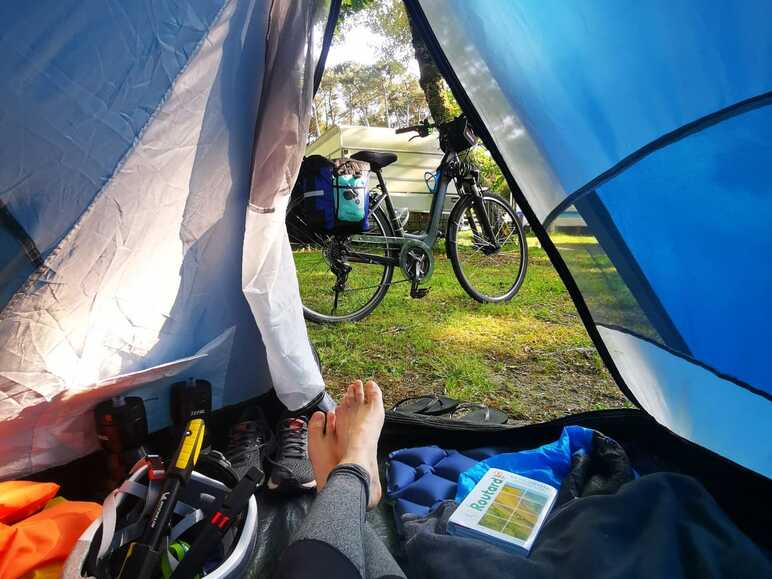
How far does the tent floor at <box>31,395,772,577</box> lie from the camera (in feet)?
2.87

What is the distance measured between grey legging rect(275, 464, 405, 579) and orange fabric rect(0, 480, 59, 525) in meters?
0.51

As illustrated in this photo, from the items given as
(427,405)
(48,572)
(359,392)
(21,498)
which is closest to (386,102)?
(427,405)

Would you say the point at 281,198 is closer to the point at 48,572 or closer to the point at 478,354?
the point at 48,572

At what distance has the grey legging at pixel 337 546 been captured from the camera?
634mm

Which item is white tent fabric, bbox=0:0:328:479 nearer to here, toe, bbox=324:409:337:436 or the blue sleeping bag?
toe, bbox=324:409:337:436

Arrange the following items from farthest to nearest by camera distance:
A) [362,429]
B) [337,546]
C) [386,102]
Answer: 1. [386,102]
2. [362,429]
3. [337,546]

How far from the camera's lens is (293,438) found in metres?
1.16

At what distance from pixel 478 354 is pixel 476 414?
0.67 metres

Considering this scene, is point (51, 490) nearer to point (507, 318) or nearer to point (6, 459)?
point (6, 459)

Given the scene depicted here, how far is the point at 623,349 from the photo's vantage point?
1034mm

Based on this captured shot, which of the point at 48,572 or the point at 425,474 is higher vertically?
the point at 48,572

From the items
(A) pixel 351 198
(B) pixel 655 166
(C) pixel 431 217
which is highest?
(A) pixel 351 198

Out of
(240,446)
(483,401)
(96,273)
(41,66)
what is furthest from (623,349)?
(41,66)

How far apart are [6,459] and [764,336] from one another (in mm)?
1340
